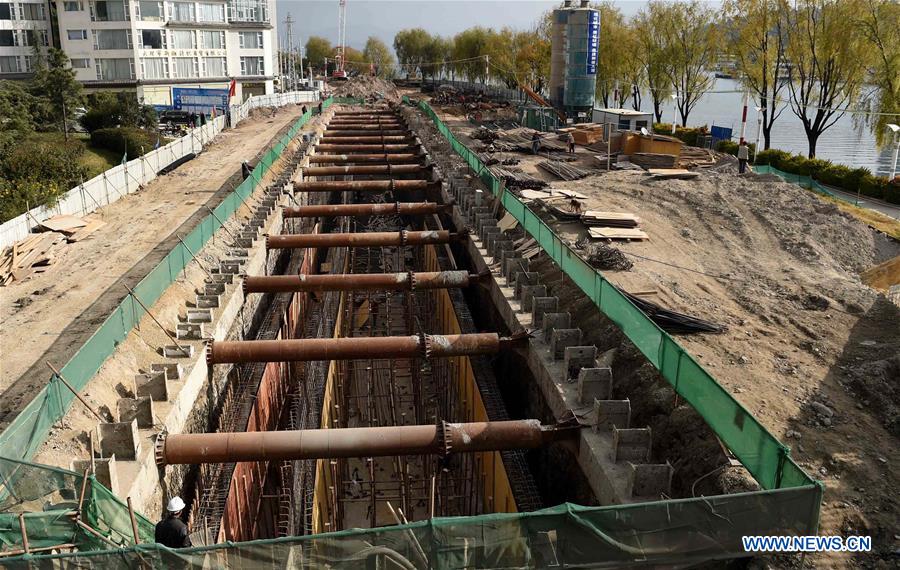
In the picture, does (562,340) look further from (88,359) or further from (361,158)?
(361,158)

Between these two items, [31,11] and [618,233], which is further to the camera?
[31,11]

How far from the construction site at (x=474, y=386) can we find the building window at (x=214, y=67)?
47.6m

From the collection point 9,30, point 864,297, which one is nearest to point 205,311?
point 864,297

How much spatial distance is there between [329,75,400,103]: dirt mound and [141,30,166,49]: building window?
31.5m

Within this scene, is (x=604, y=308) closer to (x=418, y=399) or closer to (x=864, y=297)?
(x=864, y=297)

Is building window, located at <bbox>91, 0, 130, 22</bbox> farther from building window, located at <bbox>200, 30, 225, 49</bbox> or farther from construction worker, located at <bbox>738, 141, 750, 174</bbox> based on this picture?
construction worker, located at <bbox>738, 141, 750, 174</bbox>

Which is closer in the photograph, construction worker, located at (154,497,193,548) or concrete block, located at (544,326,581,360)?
construction worker, located at (154,497,193,548)

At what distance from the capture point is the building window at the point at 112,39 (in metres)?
65.9

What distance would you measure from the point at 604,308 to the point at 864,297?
290 inches

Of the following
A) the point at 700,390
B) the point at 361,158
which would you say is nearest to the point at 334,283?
the point at 700,390

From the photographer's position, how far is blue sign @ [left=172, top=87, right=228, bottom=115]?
57062mm

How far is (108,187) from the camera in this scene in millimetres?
31250

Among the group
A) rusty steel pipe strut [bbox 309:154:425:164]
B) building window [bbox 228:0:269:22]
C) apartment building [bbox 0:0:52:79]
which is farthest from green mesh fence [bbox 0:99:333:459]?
building window [bbox 228:0:269:22]

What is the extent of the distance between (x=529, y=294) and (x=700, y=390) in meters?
7.44
